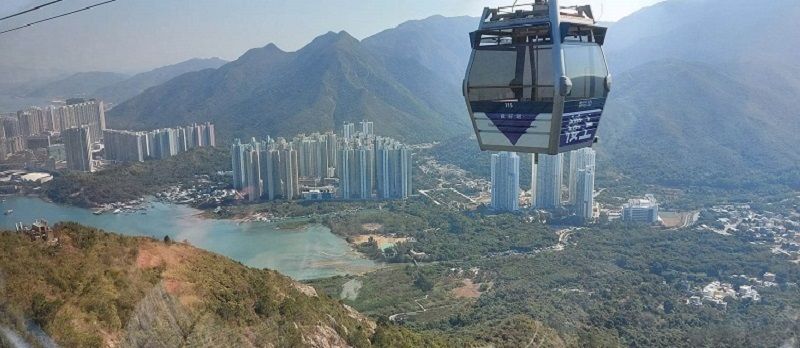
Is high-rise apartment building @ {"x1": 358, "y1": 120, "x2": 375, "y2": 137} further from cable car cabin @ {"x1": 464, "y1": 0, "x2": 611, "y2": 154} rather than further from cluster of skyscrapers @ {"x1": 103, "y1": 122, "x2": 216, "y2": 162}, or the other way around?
cable car cabin @ {"x1": 464, "y1": 0, "x2": 611, "y2": 154}

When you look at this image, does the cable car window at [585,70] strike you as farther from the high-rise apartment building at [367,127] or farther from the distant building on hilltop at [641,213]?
the high-rise apartment building at [367,127]

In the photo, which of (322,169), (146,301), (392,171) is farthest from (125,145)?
(146,301)

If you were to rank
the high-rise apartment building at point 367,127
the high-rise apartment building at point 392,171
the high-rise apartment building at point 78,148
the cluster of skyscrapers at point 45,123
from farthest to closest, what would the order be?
the high-rise apartment building at point 367,127 → the high-rise apartment building at point 392,171 → the high-rise apartment building at point 78,148 → the cluster of skyscrapers at point 45,123

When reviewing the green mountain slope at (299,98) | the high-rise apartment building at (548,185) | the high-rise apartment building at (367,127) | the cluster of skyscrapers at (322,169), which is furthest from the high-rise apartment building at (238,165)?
the high-rise apartment building at (548,185)

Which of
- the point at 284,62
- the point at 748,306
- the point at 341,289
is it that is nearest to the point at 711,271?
the point at 748,306

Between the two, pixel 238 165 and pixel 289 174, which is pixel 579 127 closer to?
pixel 289 174

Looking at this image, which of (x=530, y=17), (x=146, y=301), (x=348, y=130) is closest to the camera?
(x=530, y=17)

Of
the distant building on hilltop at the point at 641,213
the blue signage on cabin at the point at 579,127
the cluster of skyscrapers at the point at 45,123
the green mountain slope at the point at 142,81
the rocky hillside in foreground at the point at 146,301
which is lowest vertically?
the distant building on hilltop at the point at 641,213
